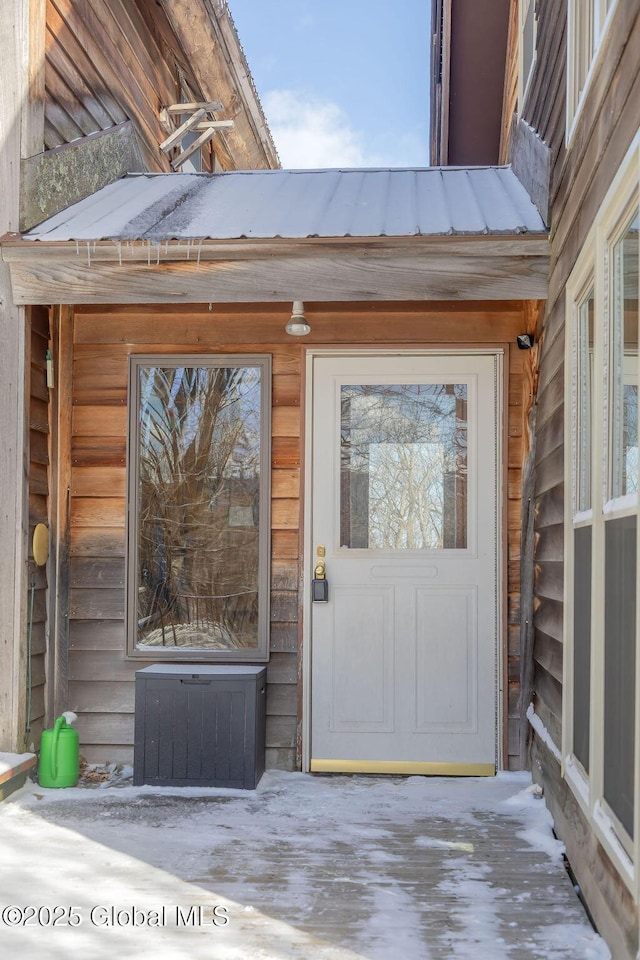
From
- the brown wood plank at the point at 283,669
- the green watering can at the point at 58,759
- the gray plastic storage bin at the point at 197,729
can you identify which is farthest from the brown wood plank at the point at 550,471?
the green watering can at the point at 58,759

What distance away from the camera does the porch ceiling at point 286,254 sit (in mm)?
3857

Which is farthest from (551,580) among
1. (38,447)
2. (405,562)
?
(38,447)

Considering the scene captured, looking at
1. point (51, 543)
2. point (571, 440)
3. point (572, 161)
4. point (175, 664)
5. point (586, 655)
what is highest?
point (572, 161)

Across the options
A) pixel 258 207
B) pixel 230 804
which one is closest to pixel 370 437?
pixel 258 207

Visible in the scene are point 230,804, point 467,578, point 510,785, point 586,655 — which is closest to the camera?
point 586,655

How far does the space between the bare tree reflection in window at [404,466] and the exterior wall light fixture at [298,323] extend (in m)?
0.52

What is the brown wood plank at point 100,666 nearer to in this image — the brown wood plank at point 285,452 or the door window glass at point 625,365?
the brown wood plank at point 285,452

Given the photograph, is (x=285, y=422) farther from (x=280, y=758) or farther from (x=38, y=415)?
(x=280, y=758)

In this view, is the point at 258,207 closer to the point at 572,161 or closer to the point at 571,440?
the point at 572,161

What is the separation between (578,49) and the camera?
340 centimetres

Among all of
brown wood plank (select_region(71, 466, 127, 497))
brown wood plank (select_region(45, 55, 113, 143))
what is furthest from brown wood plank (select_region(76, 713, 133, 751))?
brown wood plank (select_region(45, 55, 113, 143))

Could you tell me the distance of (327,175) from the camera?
511cm

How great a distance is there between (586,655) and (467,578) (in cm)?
159

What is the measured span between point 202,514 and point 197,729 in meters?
1.07
